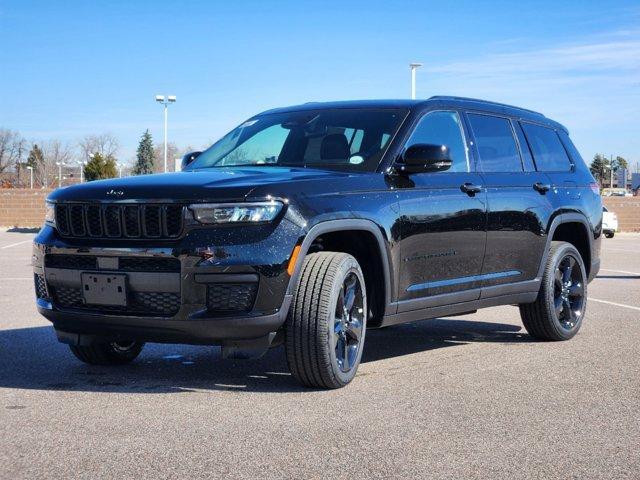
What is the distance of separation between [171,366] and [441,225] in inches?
83.0

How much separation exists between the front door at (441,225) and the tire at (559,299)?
1.10 m

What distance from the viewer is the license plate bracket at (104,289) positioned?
17.8 ft

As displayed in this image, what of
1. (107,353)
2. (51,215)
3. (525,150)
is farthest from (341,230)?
(525,150)

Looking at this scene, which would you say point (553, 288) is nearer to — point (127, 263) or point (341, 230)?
point (341, 230)

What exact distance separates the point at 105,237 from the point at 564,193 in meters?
4.26

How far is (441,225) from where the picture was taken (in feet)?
21.5

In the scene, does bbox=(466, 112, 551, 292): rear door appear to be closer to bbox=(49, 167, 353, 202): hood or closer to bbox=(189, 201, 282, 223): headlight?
bbox=(49, 167, 353, 202): hood

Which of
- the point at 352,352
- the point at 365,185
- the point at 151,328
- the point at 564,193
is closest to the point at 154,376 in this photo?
the point at 151,328

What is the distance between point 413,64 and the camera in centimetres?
3697

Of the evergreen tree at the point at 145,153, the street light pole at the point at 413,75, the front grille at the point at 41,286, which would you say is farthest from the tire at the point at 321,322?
the evergreen tree at the point at 145,153

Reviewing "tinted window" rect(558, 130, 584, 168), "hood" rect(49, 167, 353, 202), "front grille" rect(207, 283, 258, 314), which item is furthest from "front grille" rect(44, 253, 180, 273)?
"tinted window" rect(558, 130, 584, 168)

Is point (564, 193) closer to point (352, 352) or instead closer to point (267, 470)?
point (352, 352)

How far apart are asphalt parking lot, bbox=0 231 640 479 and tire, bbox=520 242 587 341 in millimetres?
180

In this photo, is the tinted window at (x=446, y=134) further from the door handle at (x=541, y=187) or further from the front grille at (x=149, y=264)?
the front grille at (x=149, y=264)
